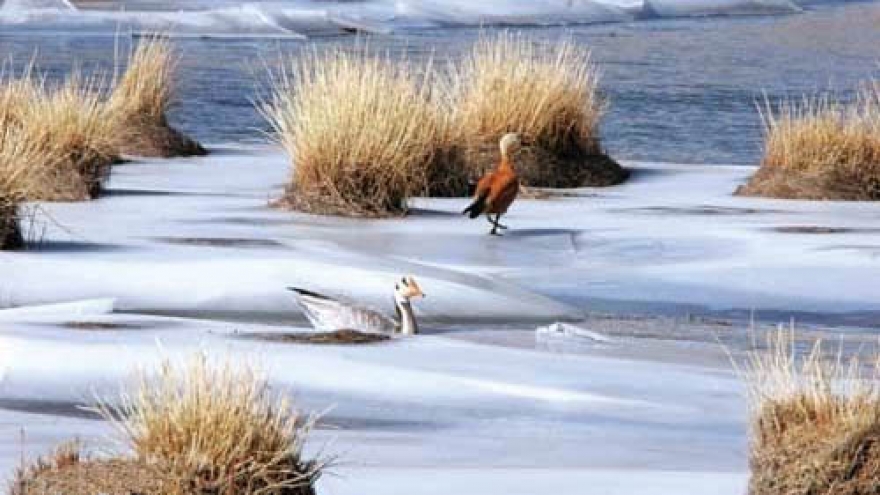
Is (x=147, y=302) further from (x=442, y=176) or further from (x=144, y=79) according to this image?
(x=144, y=79)

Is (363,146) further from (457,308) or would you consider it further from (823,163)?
(457,308)

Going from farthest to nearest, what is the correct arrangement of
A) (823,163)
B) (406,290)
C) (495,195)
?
(823,163)
(495,195)
(406,290)

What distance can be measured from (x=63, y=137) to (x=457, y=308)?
20.6ft

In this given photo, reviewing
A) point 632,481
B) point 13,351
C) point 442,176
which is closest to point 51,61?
point 442,176

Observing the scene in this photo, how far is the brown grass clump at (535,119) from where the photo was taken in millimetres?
20594

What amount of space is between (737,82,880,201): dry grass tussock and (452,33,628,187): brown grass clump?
5.17 ft

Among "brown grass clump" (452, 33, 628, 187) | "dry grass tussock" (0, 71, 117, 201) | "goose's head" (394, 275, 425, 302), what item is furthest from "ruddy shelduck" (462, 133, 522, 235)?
"goose's head" (394, 275, 425, 302)

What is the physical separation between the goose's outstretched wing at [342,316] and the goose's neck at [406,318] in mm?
64

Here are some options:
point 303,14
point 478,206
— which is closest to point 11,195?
point 478,206

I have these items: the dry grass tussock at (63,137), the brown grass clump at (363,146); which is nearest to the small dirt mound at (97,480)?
the dry grass tussock at (63,137)

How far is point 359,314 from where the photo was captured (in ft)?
39.2

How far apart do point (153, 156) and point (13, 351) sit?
11.0 metres

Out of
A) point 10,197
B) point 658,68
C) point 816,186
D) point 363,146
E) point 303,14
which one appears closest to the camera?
point 10,197

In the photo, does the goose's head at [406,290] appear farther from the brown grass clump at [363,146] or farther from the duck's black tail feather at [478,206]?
the brown grass clump at [363,146]
